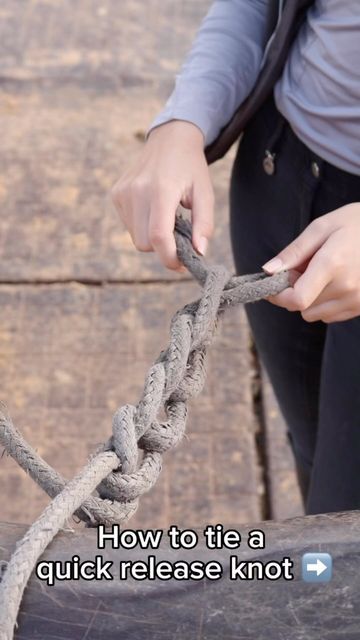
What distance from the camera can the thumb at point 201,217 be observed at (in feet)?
2.46

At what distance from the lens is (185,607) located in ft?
1.60

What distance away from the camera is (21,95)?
2043 millimetres

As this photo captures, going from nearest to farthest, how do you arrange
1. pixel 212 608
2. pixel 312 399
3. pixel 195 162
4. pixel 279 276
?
pixel 212 608, pixel 279 276, pixel 195 162, pixel 312 399

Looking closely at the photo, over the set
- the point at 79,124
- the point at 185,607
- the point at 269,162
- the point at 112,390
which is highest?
the point at 269,162

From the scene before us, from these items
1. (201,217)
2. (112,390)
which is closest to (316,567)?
(201,217)

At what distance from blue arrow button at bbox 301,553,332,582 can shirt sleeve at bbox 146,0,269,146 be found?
44 cm

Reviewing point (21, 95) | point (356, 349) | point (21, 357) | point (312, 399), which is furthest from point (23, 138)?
point (356, 349)

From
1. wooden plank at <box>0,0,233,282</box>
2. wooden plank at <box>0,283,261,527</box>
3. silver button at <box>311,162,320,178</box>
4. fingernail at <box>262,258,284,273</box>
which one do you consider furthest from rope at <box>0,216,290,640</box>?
wooden plank at <box>0,0,233,282</box>

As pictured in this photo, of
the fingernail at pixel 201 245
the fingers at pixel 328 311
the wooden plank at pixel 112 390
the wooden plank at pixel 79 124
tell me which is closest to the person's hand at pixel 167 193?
the fingernail at pixel 201 245

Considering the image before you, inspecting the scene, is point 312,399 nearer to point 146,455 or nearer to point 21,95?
point 146,455

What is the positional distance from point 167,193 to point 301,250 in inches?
5.1

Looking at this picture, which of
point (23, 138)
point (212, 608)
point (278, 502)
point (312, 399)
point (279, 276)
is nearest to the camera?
point (212, 608)

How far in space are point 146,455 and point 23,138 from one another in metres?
1.47

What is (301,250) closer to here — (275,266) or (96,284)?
(275,266)
